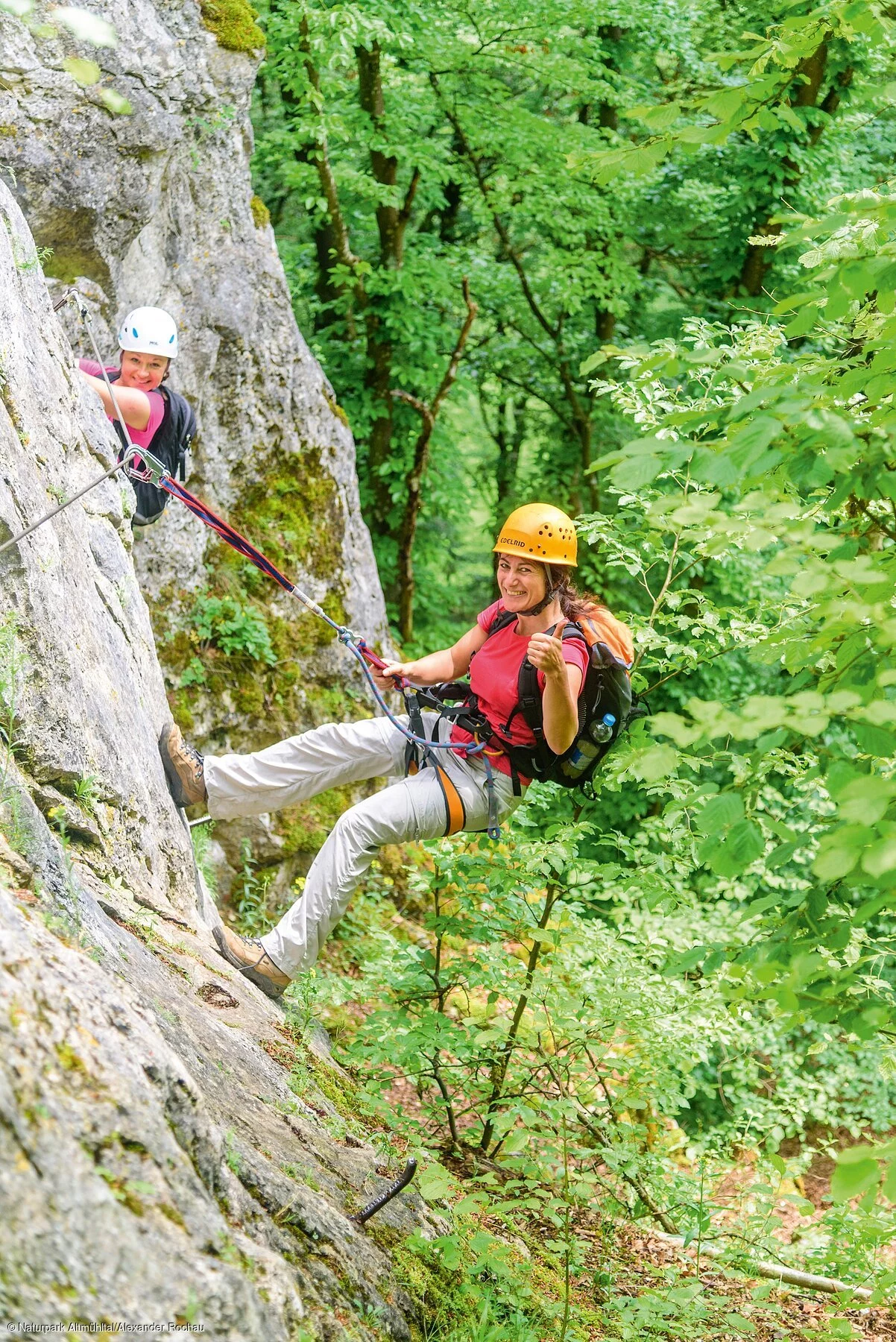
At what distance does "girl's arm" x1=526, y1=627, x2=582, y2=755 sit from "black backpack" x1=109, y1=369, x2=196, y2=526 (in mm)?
2895

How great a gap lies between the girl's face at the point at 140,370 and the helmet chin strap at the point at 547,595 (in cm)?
270

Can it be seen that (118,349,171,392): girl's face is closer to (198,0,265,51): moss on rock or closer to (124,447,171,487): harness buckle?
(124,447,171,487): harness buckle

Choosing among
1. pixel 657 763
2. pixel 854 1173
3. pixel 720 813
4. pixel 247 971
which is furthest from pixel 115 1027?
pixel 247 971

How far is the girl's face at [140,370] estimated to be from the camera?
5.88m

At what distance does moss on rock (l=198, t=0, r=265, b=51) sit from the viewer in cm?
757

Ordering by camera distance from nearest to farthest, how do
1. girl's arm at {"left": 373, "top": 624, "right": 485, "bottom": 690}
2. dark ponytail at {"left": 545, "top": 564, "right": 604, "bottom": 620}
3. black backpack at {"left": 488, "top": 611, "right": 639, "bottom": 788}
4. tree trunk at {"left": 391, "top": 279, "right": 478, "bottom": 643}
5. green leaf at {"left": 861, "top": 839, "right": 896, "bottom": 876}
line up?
green leaf at {"left": 861, "top": 839, "right": 896, "bottom": 876} < black backpack at {"left": 488, "top": 611, "right": 639, "bottom": 788} < dark ponytail at {"left": 545, "top": 564, "right": 604, "bottom": 620} < girl's arm at {"left": 373, "top": 624, "right": 485, "bottom": 690} < tree trunk at {"left": 391, "top": 279, "right": 478, "bottom": 643}

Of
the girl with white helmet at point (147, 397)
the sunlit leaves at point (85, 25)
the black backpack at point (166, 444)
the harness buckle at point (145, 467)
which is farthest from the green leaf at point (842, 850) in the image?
the black backpack at point (166, 444)

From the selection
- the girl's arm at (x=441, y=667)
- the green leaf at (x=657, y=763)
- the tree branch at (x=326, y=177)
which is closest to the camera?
the green leaf at (x=657, y=763)

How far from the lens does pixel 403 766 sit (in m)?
5.07

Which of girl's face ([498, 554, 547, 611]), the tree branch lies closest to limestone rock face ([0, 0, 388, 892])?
the tree branch

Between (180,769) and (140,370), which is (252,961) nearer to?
(180,769)

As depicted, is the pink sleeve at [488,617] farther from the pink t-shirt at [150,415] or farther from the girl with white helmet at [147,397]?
the pink t-shirt at [150,415]

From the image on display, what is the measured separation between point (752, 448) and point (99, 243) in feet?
19.2

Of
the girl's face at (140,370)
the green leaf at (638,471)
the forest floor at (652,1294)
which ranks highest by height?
the green leaf at (638,471)
